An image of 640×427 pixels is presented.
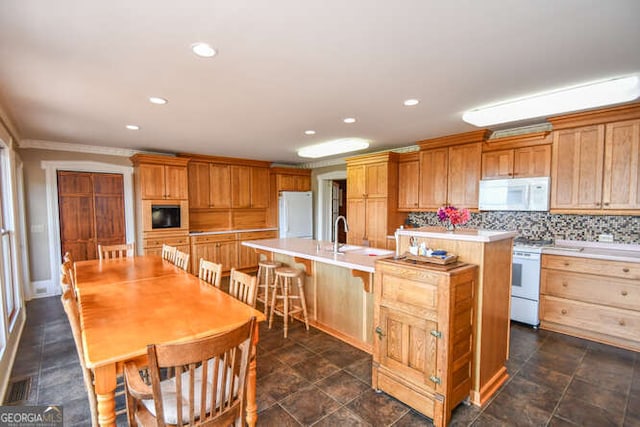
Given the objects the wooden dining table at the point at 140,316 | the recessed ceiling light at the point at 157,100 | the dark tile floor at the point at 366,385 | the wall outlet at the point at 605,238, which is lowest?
the dark tile floor at the point at 366,385

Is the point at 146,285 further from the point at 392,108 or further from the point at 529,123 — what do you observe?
the point at 529,123

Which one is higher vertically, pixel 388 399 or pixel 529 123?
pixel 529 123

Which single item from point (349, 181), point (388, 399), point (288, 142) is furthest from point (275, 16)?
point (349, 181)

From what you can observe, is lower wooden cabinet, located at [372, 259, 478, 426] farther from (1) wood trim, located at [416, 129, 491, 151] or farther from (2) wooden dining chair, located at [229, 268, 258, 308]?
(1) wood trim, located at [416, 129, 491, 151]

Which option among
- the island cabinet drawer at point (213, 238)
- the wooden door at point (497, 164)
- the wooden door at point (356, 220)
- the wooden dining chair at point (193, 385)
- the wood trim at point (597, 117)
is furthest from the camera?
the island cabinet drawer at point (213, 238)

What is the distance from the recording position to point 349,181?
5633mm

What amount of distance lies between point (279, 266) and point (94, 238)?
366 centimetres

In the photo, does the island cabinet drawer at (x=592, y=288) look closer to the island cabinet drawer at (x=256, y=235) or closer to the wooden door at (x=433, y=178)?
the wooden door at (x=433, y=178)

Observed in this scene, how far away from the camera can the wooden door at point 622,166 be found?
10.0ft

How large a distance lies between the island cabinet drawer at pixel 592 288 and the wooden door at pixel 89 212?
657 centimetres

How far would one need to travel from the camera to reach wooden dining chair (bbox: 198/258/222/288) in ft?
8.05

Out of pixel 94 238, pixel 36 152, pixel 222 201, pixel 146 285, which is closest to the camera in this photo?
pixel 146 285

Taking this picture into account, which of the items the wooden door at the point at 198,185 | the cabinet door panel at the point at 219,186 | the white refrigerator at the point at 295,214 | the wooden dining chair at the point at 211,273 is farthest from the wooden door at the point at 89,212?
the wooden dining chair at the point at 211,273

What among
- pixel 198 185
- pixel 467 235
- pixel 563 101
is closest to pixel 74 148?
pixel 198 185
